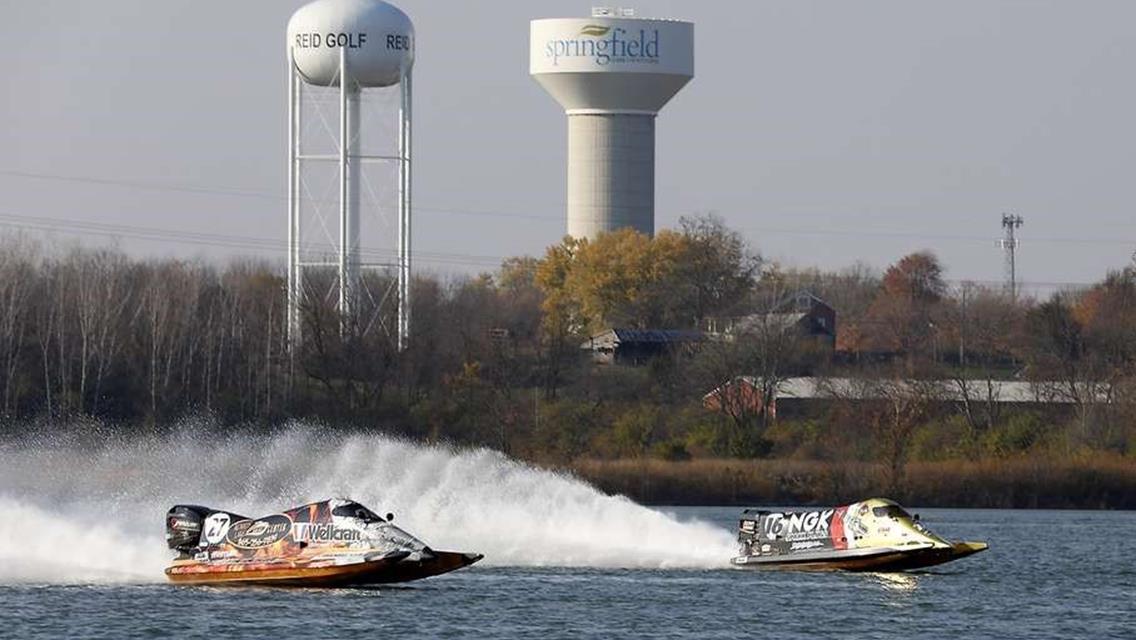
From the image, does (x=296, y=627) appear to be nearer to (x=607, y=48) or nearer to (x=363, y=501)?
(x=363, y=501)

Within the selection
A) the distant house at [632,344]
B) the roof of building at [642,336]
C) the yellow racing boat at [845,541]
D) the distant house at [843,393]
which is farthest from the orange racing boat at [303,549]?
the roof of building at [642,336]

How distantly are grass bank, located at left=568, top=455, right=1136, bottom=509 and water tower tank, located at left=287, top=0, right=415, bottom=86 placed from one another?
2675 cm

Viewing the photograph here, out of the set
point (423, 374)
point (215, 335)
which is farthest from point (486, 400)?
point (215, 335)

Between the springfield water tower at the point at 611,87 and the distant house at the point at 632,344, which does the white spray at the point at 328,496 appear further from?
the springfield water tower at the point at 611,87

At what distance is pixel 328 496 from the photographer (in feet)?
229

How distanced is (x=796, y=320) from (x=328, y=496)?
73658mm

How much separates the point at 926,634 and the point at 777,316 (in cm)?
8713

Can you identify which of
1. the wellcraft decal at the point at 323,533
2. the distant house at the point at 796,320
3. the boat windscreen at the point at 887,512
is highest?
the distant house at the point at 796,320

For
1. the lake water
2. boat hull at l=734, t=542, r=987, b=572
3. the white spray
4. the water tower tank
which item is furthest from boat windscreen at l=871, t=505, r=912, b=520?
the water tower tank

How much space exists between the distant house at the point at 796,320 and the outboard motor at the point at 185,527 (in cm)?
7402

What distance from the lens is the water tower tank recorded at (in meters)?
116

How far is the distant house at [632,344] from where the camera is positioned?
13912 centimetres

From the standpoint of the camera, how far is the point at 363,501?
67.2 meters

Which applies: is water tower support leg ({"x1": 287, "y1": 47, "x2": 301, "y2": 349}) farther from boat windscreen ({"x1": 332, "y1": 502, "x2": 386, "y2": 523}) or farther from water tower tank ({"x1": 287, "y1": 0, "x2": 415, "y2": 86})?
boat windscreen ({"x1": 332, "y1": 502, "x2": 386, "y2": 523})
